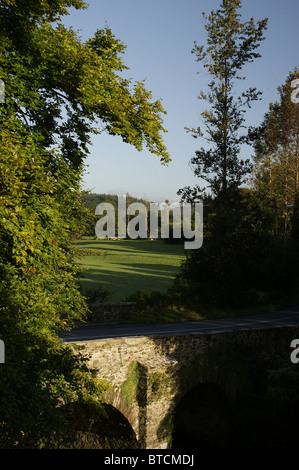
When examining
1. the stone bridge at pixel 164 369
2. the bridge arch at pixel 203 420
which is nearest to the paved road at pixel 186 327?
the stone bridge at pixel 164 369

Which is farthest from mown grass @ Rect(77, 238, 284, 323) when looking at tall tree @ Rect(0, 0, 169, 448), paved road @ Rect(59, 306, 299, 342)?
tall tree @ Rect(0, 0, 169, 448)

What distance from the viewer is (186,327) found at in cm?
2331

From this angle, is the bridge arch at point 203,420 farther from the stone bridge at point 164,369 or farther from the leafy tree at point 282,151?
the leafy tree at point 282,151

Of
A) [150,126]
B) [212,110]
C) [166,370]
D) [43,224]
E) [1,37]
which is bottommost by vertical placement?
[166,370]

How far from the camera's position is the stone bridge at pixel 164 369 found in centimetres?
1527

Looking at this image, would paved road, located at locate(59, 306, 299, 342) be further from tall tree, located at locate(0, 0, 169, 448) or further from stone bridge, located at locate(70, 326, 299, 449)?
tall tree, located at locate(0, 0, 169, 448)

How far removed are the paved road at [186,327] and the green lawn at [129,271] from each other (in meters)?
4.21

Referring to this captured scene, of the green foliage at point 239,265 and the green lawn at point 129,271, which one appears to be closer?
the green foliage at point 239,265

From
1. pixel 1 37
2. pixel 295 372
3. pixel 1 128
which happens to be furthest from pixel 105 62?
pixel 295 372

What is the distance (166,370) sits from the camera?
54.2ft

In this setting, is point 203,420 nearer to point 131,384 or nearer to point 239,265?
point 131,384

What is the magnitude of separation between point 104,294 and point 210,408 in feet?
39.0

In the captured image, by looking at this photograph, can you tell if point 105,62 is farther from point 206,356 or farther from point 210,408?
point 210,408

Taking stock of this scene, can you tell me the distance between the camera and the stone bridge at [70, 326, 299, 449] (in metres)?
15.3
